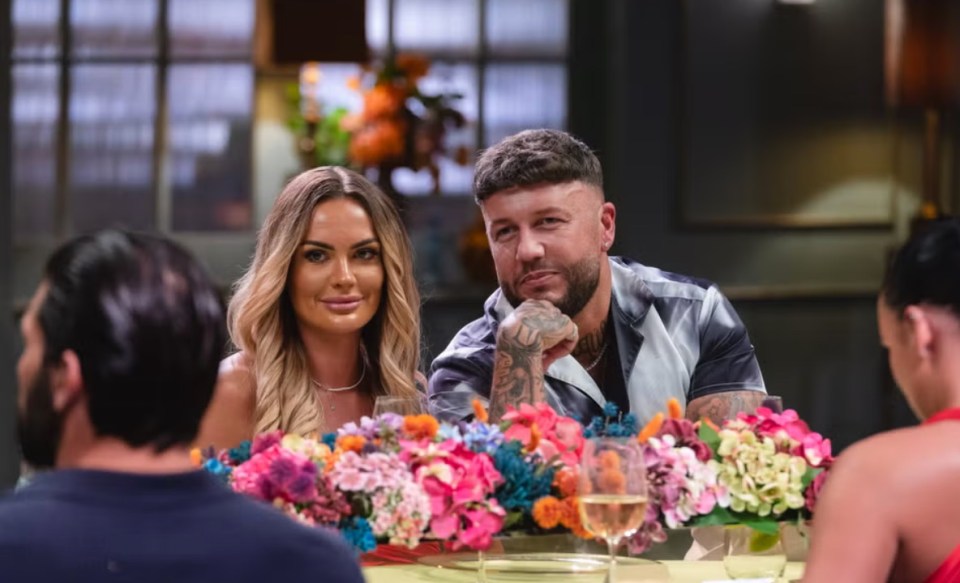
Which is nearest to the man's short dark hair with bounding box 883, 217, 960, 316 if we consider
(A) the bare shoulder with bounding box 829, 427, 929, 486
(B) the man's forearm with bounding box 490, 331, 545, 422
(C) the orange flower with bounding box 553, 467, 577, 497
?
(A) the bare shoulder with bounding box 829, 427, 929, 486

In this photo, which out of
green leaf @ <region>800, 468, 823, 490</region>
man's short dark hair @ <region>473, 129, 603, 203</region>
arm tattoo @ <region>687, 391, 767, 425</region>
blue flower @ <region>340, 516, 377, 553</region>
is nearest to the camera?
blue flower @ <region>340, 516, 377, 553</region>

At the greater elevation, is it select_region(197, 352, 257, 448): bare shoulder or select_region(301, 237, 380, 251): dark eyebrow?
select_region(301, 237, 380, 251): dark eyebrow

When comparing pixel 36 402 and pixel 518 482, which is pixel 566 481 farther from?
pixel 36 402

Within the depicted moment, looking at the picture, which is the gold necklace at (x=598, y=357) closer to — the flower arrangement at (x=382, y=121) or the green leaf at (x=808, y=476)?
the green leaf at (x=808, y=476)

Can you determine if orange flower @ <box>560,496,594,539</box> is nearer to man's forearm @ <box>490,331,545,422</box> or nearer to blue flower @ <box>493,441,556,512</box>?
blue flower @ <box>493,441,556,512</box>

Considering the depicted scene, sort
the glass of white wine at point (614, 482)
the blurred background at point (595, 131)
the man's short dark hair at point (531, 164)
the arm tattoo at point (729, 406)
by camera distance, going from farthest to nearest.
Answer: the blurred background at point (595, 131)
the man's short dark hair at point (531, 164)
the arm tattoo at point (729, 406)
the glass of white wine at point (614, 482)

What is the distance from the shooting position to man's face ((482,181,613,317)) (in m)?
3.39

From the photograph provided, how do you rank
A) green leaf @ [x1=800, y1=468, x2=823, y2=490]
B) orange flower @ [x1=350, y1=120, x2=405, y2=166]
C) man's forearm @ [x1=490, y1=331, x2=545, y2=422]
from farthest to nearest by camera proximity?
orange flower @ [x1=350, y1=120, x2=405, y2=166] → man's forearm @ [x1=490, y1=331, x2=545, y2=422] → green leaf @ [x1=800, y1=468, x2=823, y2=490]

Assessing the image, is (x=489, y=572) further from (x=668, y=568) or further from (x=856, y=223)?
(x=856, y=223)

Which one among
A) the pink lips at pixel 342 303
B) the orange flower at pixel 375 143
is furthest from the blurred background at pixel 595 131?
the pink lips at pixel 342 303

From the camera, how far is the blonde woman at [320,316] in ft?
10.8

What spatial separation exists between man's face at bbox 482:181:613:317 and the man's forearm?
1.21ft

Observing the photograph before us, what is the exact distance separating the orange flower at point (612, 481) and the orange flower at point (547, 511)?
0.65 feet

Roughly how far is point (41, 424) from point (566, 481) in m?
1.11
